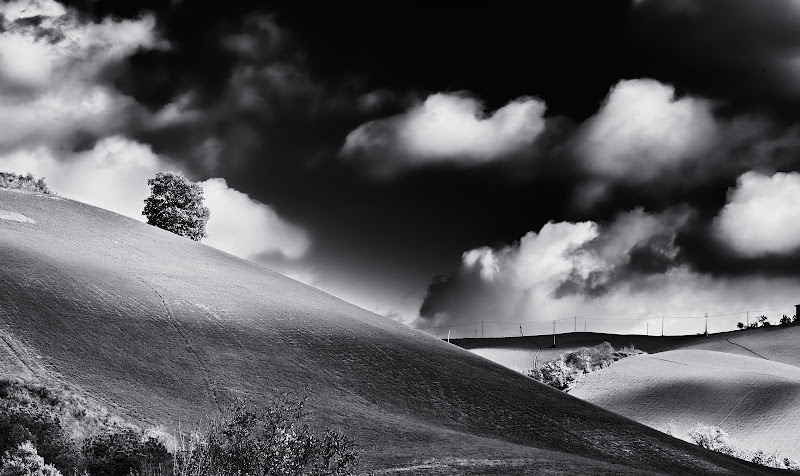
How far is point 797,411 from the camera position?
67.9m

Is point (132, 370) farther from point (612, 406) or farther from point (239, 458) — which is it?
point (612, 406)

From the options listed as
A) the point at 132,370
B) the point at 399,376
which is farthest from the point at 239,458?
the point at 399,376

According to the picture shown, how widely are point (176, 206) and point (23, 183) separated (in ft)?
55.8

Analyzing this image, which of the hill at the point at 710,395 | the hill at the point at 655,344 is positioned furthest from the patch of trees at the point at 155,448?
the hill at the point at 655,344

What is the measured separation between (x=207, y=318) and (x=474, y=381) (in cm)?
1642

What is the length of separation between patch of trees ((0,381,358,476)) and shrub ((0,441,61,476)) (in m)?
0.03

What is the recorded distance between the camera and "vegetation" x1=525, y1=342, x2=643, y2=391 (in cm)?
8619

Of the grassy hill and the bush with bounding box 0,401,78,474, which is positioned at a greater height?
the grassy hill

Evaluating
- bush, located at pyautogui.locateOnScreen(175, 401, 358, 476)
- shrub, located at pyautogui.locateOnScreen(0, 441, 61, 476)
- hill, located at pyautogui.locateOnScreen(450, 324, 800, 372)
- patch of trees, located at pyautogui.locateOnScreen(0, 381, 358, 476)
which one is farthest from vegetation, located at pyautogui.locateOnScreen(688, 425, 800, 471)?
shrub, located at pyautogui.locateOnScreen(0, 441, 61, 476)

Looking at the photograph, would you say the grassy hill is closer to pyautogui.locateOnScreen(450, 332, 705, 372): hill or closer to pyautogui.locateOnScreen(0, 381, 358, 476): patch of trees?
pyautogui.locateOnScreen(0, 381, 358, 476): patch of trees

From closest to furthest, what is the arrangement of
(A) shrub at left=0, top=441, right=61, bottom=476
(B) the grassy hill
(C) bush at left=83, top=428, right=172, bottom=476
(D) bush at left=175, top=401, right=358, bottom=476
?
(D) bush at left=175, top=401, right=358, bottom=476
(A) shrub at left=0, top=441, right=61, bottom=476
(C) bush at left=83, top=428, right=172, bottom=476
(B) the grassy hill

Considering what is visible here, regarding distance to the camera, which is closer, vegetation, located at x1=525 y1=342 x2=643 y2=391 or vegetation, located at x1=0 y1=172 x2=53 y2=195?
vegetation, located at x1=0 y1=172 x2=53 y2=195

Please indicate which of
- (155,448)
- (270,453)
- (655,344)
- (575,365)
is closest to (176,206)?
(575,365)

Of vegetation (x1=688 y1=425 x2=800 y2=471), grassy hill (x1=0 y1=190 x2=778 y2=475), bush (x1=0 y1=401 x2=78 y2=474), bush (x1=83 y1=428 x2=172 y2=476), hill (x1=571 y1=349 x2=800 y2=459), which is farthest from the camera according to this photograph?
hill (x1=571 y1=349 x2=800 y2=459)
